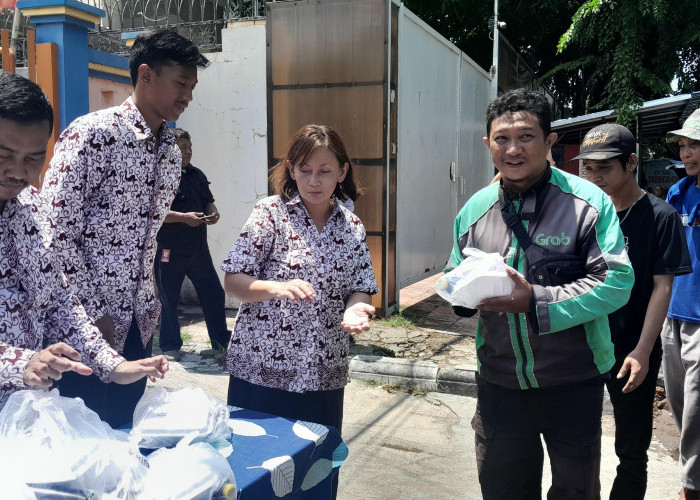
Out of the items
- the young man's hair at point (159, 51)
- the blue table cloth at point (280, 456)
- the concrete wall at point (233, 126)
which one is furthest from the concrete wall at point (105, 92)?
the blue table cloth at point (280, 456)

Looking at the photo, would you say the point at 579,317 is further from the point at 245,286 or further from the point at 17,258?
the point at 17,258

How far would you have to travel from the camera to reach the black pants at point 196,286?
5.67 m

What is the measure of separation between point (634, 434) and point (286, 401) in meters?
1.49

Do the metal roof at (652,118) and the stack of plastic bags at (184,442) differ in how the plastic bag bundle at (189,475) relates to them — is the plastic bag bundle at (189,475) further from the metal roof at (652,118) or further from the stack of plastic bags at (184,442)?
the metal roof at (652,118)

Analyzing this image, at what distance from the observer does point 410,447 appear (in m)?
4.20

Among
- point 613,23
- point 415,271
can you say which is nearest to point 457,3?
point 613,23

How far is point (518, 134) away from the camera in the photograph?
227 cm

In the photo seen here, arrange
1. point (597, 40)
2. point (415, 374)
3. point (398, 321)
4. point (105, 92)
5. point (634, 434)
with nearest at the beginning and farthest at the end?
point (634, 434)
point (415, 374)
point (105, 92)
point (398, 321)
point (597, 40)

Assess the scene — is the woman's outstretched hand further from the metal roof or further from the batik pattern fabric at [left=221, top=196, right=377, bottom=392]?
the metal roof

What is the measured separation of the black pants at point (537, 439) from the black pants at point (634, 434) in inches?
23.8

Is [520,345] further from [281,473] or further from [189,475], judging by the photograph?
[189,475]

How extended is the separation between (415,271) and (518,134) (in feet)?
18.7

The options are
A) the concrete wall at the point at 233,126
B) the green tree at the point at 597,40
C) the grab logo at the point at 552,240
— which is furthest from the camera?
the green tree at the point at 597,40

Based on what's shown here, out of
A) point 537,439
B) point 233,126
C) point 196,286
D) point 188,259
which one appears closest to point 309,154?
point 537,439
